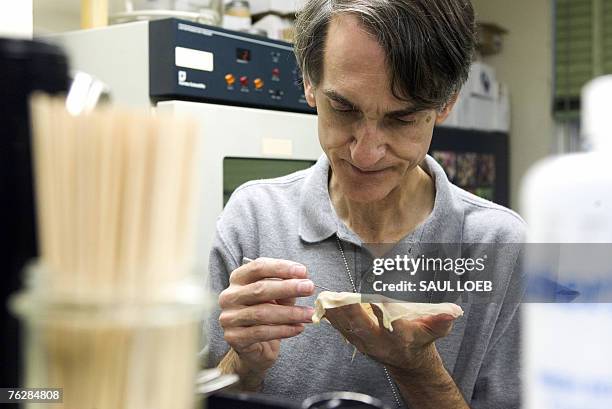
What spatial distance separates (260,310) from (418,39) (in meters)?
0.48

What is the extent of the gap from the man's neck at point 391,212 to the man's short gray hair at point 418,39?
230 mm

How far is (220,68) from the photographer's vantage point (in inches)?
56.7

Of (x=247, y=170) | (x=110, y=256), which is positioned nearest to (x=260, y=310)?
(x=110, y=256)

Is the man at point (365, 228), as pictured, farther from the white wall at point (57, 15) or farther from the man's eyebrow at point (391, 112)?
the white wall at point (57, 15)

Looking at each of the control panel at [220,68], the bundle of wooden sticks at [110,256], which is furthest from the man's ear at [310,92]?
the bundle of wooden sticks at [110,256]

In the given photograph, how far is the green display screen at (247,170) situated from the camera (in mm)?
1439

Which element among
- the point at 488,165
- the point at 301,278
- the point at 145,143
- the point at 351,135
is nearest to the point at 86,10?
the point at 351,135

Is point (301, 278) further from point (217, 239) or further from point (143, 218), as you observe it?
point (143, 218)

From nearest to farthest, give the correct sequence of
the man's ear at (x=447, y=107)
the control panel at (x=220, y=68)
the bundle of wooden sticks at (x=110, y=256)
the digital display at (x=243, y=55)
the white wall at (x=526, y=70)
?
1. the bundle of wooden sticks at (x=110, y=256)
2. the man's ear at (x=447, y=107)
3. the control panel at (x=220, y=68)
4. the digital display at (x=243, y=55)
5. the white wall at (x=526, y=70)

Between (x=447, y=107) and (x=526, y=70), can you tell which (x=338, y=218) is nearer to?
(x=447, y=107)

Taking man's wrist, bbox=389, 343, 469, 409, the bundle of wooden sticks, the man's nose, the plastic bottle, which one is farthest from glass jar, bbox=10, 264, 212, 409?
the man's nose

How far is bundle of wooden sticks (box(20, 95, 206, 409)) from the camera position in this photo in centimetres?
31

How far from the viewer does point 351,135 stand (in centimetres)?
106

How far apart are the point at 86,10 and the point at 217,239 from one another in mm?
687
